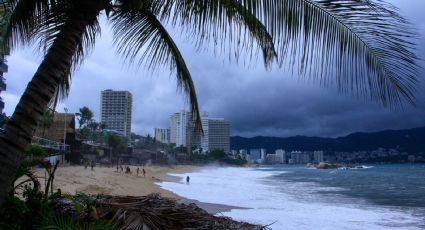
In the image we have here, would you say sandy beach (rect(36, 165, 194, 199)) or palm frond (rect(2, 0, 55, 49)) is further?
sandy beach (rect(36, 165, 194, 199))

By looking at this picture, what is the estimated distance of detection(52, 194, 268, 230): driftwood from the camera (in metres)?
3.52

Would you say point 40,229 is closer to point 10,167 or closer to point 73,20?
point 10,167

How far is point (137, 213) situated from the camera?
3566 millimetres

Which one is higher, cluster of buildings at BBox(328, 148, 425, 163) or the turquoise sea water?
cluster of buildings at BBox(328, 148, 425, 163)

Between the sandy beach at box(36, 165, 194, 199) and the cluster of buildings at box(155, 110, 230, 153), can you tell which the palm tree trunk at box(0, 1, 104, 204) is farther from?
the sandy beach at box(36, 165, 194, 199)

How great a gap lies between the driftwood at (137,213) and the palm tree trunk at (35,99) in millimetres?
600

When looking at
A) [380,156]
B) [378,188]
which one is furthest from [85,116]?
[380,156]

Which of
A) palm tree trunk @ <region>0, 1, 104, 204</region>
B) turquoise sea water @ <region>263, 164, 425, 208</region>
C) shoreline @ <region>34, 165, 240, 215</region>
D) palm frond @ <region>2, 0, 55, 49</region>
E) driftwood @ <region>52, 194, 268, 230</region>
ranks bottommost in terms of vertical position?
turquoise sea water @ <region>263, 164, 425, 208</region>

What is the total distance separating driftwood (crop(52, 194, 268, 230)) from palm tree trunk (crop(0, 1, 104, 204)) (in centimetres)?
60

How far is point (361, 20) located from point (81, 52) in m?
3.74

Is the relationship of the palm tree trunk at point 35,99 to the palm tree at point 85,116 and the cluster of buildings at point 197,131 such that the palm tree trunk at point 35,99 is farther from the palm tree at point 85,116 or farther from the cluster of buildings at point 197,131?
the palm tree at point 85,116

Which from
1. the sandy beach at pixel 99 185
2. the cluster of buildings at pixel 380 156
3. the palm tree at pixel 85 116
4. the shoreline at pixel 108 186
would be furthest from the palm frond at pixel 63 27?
the cluster of buildings at pixel 380 156

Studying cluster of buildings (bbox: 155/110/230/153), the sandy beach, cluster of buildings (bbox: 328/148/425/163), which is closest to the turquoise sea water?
the sandy beach

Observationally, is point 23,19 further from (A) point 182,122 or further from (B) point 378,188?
(B) point 378,188
